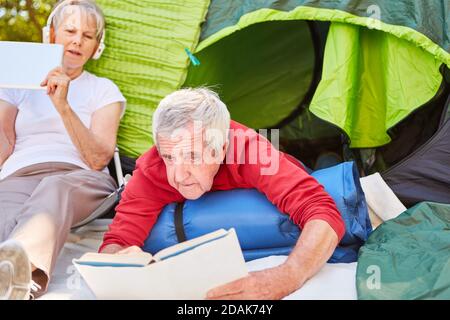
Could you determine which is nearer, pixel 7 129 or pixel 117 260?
pixel 117 260

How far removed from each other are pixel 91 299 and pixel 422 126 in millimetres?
1293

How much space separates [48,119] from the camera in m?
2.09

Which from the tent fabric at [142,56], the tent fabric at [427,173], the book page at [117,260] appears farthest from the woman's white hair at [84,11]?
the book page at [117,260]

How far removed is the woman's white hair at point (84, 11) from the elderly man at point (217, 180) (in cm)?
76

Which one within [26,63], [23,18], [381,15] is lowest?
[23,18]

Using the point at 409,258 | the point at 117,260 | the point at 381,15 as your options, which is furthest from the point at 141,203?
the point at 381,15

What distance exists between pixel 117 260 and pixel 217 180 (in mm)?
413

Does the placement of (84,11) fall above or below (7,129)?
above

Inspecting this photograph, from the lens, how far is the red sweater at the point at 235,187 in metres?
1.48

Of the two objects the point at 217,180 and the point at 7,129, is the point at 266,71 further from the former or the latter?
the point at 217,180

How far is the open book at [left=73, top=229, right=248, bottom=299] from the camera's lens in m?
1.25

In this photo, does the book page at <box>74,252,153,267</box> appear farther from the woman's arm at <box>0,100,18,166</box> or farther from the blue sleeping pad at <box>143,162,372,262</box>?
the woman's arm at <box>0,100,18,166</box>
